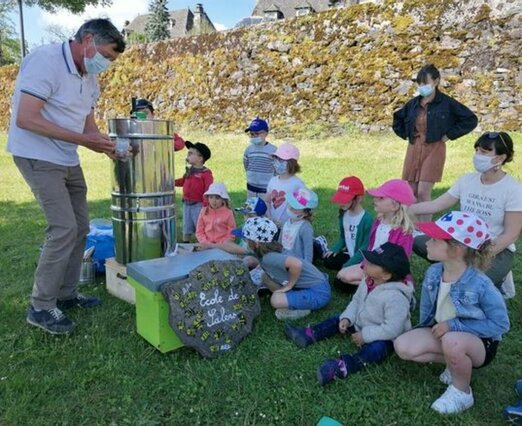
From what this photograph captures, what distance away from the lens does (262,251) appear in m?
3.79

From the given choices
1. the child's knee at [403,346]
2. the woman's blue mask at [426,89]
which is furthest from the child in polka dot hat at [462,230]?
the woman's blue mask at [426,89]

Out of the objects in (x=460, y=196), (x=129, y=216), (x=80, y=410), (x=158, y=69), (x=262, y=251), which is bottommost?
(x=80, y=410)

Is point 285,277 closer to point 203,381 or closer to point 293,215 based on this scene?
point 293,215

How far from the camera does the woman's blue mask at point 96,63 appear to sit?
3129 millimetres

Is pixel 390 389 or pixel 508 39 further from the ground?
pixel 508 39

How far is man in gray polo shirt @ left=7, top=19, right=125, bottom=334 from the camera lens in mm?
2955

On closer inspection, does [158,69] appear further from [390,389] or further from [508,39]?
[390,389]

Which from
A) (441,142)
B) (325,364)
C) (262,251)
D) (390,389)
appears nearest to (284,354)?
(325,364)

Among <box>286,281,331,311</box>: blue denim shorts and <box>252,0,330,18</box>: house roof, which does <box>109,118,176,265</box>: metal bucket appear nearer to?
<box>286,281,331,311</box>: blue denim shorts

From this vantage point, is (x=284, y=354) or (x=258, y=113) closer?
(x=284, y=354)

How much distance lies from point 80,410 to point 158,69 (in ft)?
45.3

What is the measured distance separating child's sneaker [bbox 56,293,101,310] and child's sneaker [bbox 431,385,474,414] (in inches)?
104

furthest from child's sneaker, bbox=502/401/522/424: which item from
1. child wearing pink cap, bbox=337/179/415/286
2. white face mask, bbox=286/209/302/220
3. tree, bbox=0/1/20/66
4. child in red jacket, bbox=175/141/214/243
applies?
tree, bbox=0/1/20/66

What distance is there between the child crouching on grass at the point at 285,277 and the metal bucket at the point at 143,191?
729 millimetres
